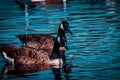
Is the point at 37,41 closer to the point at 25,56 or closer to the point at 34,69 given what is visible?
the point at 25,56

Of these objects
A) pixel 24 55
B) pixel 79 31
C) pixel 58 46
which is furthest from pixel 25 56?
pixel 79 31

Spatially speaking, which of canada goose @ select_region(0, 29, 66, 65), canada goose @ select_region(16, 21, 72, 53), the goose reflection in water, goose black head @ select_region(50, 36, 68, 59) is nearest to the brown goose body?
canada goose @ select_region(0, 29, 66, 65)

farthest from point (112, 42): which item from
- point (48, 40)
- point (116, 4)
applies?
point (116, 4)

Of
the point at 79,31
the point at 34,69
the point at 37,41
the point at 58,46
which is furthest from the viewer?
the point at 79,31

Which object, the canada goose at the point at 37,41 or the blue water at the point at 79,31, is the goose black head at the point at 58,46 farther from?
the canada goose at the point at 37,41

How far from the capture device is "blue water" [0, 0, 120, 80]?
1828cm

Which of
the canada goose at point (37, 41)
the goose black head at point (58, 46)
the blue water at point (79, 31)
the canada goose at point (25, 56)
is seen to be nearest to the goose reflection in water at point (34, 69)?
the blue water at point (79, 31)

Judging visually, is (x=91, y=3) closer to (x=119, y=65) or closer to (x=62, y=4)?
(x=62, y=4)

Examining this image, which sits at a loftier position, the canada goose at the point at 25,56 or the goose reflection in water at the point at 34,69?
the canada goose at the point at 25,56

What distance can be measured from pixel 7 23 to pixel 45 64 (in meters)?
11.8

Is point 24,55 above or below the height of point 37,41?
above

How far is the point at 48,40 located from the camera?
24.1 m

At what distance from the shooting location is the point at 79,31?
2742 cm

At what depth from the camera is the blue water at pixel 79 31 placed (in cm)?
1828
